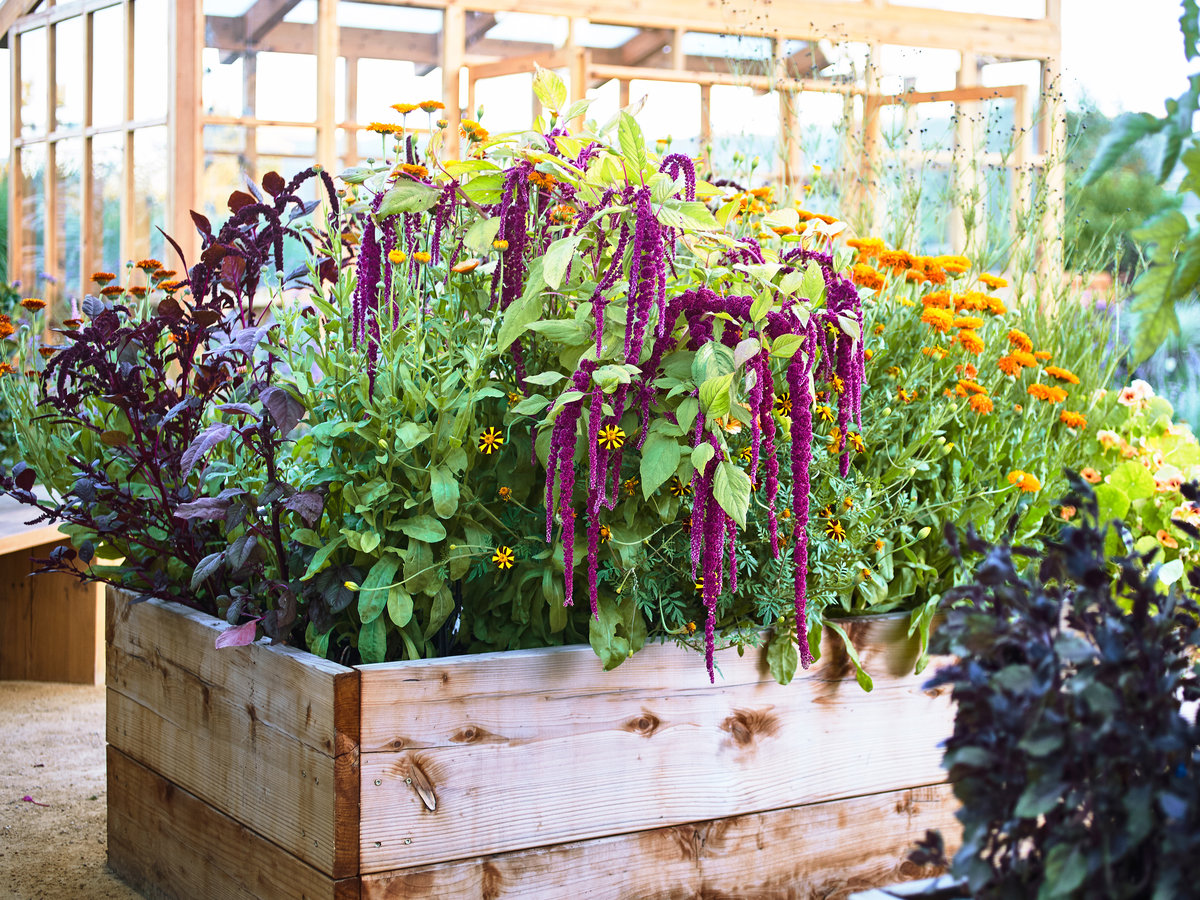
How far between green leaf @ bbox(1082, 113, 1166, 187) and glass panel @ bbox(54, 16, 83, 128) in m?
6.45

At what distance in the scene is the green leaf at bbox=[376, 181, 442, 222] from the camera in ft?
4.68

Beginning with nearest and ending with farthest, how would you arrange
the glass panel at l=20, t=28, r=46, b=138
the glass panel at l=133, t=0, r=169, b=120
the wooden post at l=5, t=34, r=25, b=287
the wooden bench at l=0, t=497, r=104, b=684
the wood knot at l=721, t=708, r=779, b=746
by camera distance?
the wood knot at l=721, t=708, r=779, b=746 → the wooden bench at l=0, t=497, r=104, b=684 → the glass panel at l=133, t=0, r=169, b=120 → the glass panel at l=20, t=28, r=46, b=138 → the wooden post at l=5, t=34, r=25, b=287

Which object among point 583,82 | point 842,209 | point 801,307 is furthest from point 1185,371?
point 801,307

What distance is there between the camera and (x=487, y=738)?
144cm

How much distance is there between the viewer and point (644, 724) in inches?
60.6

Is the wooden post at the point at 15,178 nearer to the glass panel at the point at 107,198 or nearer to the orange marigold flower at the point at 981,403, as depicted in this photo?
the glass panel at the point at 107,198

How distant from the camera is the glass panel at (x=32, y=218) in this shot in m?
6.55

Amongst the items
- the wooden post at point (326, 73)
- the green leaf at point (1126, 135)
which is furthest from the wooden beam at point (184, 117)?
the green leaf at point (1126, 135)

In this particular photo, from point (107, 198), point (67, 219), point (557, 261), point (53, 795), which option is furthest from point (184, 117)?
point (557, 261)

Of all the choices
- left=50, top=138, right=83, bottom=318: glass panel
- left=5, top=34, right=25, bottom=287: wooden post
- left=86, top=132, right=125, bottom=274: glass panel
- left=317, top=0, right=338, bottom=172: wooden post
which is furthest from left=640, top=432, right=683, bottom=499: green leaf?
left=5, top=34, right=25, bottom=287: wooden post

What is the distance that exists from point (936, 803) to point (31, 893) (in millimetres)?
1412

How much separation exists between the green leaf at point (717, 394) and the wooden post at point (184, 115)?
14.7 ft

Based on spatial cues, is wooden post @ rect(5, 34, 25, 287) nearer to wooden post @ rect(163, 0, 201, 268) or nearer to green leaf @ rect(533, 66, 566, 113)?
wooden post @ rect(163, 0, 201, 268)

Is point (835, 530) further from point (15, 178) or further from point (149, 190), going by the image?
point (15, 178)
